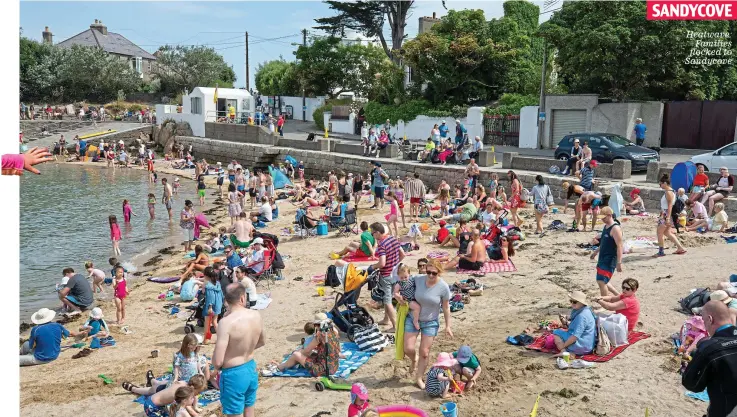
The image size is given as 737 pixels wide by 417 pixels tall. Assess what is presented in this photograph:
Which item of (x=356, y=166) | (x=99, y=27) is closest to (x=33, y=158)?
(x=356, y=166)

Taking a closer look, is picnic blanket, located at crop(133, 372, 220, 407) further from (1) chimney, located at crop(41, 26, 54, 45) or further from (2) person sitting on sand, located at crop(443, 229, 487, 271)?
(1) chimney, located at crop(41, 26, 54, 45)

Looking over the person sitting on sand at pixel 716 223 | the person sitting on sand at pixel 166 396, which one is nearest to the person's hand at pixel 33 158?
the person sitting on sand at pixel 166 396

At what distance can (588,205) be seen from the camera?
14.4 m

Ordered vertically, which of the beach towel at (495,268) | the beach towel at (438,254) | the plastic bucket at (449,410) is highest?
the beach towel at (495,268)

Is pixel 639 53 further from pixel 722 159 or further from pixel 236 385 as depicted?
pixel 236 385

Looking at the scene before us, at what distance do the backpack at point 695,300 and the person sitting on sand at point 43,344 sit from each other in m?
9.24

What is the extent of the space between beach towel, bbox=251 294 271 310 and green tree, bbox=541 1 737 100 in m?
19.6

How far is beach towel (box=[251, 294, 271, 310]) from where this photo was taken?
1071 cm

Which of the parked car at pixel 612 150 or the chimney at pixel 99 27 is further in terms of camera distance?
the chimney at pixel 99 27

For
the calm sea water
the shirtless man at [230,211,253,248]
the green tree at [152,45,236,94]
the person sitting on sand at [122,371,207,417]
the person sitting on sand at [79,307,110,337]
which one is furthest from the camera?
the green tree at [152,45,236,94]

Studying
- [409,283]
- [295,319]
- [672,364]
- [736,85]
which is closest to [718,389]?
[672,364]

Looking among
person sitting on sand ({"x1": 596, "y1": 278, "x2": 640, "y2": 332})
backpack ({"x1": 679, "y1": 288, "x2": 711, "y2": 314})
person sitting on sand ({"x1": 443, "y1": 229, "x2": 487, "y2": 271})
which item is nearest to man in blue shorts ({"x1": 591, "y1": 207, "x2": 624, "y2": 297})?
person sitting on sand ({"x1": 596, "y1": 278, "x2": 640, "y2": 332})

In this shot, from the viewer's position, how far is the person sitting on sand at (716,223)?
1355 centimetres

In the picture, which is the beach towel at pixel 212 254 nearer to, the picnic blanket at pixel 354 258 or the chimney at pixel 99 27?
the picnic blanket at pixel 354 258
